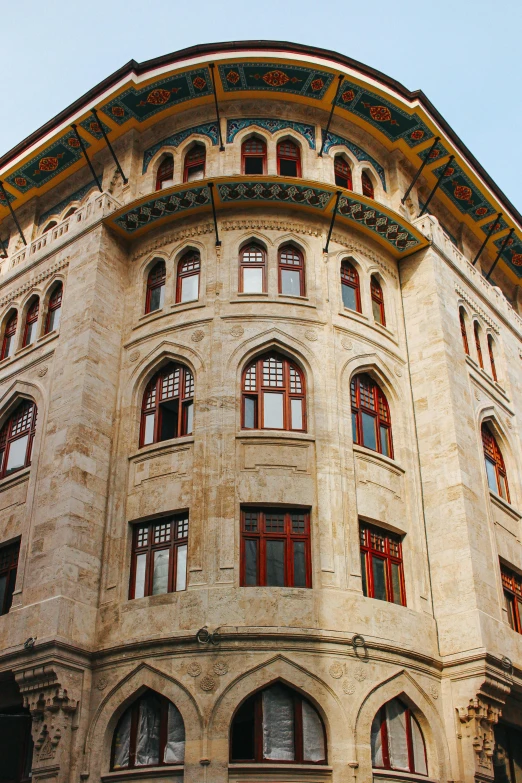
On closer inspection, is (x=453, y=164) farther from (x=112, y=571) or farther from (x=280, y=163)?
(x=112, y=571)

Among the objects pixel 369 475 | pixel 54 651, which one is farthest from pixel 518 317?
pixel 54 651

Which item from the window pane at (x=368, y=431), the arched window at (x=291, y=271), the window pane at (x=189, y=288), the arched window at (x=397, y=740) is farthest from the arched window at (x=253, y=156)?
the arched window at (x=397, y=740)

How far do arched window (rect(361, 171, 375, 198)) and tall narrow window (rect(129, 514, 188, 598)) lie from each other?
1179 cm

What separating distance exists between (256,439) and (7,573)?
6.84 metres

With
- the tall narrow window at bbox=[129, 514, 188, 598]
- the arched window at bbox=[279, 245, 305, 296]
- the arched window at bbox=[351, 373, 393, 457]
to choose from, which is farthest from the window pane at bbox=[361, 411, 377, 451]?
the tall narrow window at bbox=[129, 514, 188, 598]

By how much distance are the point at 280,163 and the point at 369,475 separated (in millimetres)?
9901

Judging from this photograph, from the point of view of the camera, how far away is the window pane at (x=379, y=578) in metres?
20.1

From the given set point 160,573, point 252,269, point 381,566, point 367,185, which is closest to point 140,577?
point 160,573

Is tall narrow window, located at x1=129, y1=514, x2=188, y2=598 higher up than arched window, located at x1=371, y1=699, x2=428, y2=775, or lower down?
higher up

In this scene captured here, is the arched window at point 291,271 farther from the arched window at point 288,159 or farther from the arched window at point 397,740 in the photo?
the arched window at point 397,740

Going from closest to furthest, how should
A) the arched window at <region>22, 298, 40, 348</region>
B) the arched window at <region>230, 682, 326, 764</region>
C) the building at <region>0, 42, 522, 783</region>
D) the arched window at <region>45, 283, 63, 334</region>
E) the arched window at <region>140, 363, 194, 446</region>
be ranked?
the arched window at <region>230, 682, 326, 764</region>
the building at <region>0, 42, 522, 783</region>
the arched window at <region>140, 363, 194, 446</region>
the arched window at <region>45, 283, 63, 334</region>
the arched window at <region>22, 298, 40, 348</region>

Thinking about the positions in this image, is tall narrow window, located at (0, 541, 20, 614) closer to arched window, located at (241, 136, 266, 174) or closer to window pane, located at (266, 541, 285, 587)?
window pane, located at (266, 541, 285, 587)

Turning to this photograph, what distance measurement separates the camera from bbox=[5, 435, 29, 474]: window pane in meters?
23.4

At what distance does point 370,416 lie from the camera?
74.4ft
